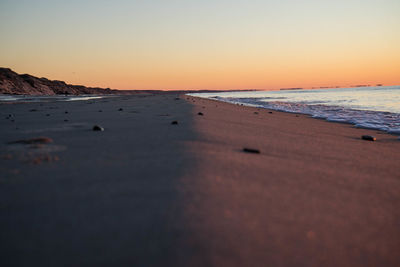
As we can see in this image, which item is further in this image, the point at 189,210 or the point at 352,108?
the point at 352,108

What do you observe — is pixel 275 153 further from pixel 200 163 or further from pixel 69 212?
pixel 69 212

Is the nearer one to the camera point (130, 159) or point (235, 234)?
point (235, 234)

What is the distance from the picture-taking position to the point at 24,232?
1.21 meters

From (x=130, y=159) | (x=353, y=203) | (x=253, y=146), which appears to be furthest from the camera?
(x=253, y=146)

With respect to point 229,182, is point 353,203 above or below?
below

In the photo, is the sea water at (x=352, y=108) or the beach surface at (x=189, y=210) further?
the sea water at (x=352, y=108)

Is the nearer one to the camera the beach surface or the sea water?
the beach surface

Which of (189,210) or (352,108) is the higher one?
(189,210)

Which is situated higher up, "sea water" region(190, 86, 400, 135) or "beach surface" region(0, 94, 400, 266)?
"beach surface" region(0, 94, 400, 266)

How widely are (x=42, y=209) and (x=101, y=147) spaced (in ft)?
4.45

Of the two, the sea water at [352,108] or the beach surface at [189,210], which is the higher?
the beach surface at [189,210]

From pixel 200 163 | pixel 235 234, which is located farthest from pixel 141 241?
pixel 200 163

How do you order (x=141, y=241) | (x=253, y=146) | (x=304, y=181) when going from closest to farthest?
(x=141, y=241)
(x=304, y=181)
(x=253, y=146)

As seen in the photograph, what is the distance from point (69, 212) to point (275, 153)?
203 cm
